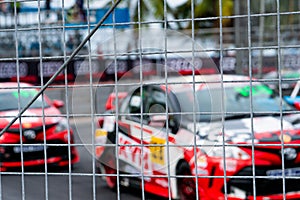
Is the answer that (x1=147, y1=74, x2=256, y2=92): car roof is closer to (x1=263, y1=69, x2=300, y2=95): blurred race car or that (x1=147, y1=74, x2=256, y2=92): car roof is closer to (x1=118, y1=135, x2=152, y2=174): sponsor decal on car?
(x1=263, y1=69, x2=300, y2=95): blurred race car

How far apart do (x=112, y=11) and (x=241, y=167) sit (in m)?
2.86

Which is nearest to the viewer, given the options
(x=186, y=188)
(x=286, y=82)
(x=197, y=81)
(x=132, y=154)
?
(x=286, y=82)

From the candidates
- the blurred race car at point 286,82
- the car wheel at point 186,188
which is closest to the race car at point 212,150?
the car wheel at point 186,188

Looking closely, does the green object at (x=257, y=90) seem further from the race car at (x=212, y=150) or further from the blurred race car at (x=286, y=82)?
the blurred race car at (x=286, y=82)

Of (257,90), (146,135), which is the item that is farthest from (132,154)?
(257,90)

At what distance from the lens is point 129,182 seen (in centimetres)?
592

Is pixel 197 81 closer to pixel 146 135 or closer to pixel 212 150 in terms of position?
pixel 146 135

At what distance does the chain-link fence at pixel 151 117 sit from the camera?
262 centimetres

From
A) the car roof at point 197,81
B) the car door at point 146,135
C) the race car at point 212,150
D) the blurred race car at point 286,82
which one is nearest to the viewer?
the blurred race car at point 286,82

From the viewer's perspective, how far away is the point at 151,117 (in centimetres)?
282

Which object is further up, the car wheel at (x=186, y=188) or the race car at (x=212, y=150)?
the race car at (x=212, y=150)

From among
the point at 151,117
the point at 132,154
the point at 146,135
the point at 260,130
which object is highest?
the point at 151,117

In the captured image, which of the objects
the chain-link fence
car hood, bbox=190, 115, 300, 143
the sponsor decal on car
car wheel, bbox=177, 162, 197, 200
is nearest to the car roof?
the chain-link fence

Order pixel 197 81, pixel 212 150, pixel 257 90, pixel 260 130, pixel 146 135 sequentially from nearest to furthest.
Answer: pixel 197 81 < pixel 146 135 < pixel 212 150 < pixel 260 130 < pixel 257 90
